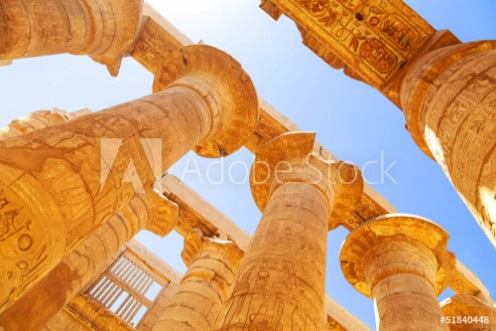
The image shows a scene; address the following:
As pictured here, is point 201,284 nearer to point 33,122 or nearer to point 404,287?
point 404,287

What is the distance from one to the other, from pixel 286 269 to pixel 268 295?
47cm

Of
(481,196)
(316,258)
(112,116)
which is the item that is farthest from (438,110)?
(112,116)

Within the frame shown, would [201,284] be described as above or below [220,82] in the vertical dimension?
below

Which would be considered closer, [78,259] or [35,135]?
[35,135]

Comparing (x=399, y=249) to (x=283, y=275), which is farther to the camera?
(x=399, y=249)

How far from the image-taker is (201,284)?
8.09 meters

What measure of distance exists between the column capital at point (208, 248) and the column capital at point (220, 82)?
3.09 meters

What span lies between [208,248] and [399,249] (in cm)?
446

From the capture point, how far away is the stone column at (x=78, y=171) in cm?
251

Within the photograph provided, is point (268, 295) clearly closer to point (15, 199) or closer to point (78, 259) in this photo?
point (15, 199)

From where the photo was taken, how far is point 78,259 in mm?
6586

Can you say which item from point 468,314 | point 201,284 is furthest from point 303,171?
point 468,314

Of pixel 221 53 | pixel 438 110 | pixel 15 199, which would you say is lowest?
pixel 15 199

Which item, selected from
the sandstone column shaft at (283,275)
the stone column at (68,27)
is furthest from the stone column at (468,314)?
the stone column at (68,27)
